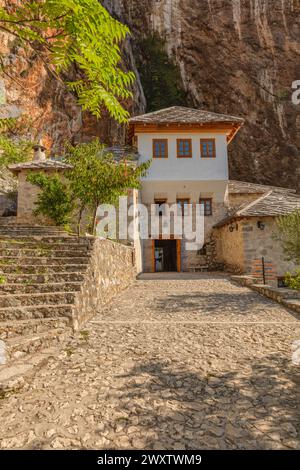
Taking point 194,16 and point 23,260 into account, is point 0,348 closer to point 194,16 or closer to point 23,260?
point 23,260

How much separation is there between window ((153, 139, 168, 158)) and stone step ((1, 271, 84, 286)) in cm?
1220

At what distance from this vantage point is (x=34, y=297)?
4418mm

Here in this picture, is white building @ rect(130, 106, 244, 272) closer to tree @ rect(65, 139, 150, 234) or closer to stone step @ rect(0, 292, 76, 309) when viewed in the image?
tree @ rect(65, 139, 150, 234)

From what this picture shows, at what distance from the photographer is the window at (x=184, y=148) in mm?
16047

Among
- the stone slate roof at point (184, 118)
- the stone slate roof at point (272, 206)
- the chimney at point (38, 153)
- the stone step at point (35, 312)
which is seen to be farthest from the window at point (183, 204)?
the stone step at point (35, 312)

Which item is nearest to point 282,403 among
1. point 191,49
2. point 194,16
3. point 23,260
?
point 23,260

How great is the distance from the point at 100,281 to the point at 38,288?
6.11 feet

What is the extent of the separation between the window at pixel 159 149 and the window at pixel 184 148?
75 centimetres

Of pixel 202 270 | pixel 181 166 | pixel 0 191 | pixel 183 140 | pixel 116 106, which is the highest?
pixel 183 140

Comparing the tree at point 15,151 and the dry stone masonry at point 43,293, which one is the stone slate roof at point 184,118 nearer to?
the tree at point 15,151

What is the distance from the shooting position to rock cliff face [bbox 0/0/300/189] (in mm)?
23094

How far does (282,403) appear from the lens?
8.00 ft

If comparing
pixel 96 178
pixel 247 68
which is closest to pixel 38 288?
pixel 96 178

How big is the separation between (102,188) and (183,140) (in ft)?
29.4
